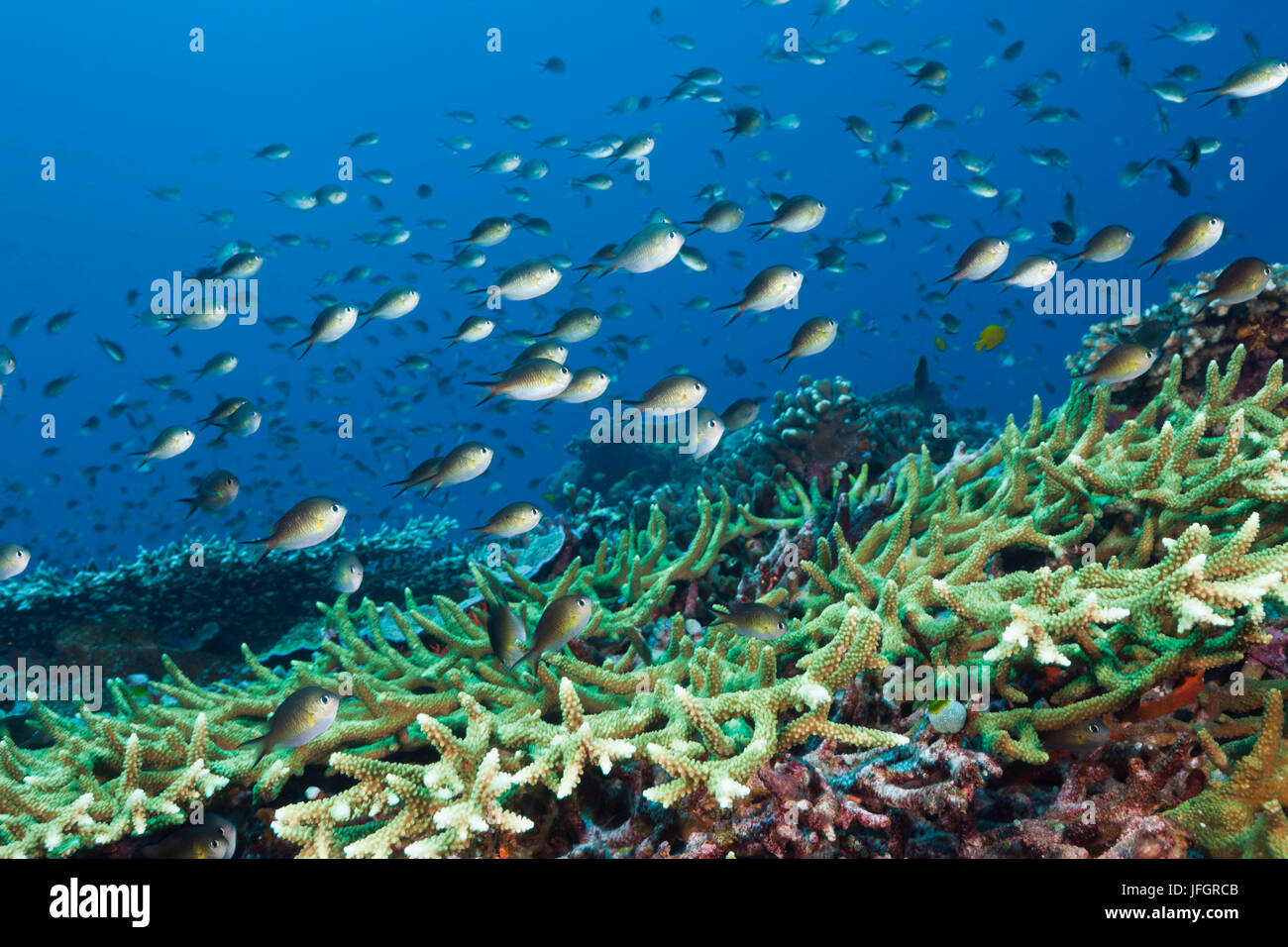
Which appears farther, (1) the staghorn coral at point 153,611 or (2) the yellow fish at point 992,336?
(2) the yellow fish at point 992,336

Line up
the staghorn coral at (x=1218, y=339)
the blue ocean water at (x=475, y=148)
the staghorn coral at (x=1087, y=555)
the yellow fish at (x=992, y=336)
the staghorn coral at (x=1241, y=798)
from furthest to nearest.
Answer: the blue ocean water at (x=475, y=148) < the yellow fish at (x=992, y=336) < the staghorn coral at (x=1218, y=339) < the staghorn coral at (x=1087, y=555) < the staghorn coral at (x=1241, y=798)

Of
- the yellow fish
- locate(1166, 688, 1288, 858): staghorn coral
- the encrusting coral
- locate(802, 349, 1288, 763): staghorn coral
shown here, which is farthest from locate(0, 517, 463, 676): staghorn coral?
the yellow fish

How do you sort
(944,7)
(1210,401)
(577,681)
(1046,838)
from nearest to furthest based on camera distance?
(1046,838) < (577,681) < (1210,401) < (944,7)

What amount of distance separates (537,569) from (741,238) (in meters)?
114

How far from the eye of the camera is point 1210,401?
3812 millimetres

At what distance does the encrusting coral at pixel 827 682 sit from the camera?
227cm

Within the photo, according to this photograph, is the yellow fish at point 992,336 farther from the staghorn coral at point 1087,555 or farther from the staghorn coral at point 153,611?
the staghorn coral at point 153,611

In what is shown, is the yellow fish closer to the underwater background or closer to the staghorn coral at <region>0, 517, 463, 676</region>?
the underwater background

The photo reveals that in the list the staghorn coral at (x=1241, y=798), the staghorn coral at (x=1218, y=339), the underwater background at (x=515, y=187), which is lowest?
the staghorn coral at (x=1241, y=798)

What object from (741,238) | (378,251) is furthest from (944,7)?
(378,251)

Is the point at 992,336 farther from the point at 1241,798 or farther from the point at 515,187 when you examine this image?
the point at 515,187

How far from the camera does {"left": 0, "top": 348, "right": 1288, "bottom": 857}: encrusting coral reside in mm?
2268

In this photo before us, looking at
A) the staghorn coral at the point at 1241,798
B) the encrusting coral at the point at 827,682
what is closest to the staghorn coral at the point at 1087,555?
the encrusting coral at the point at 827,682
